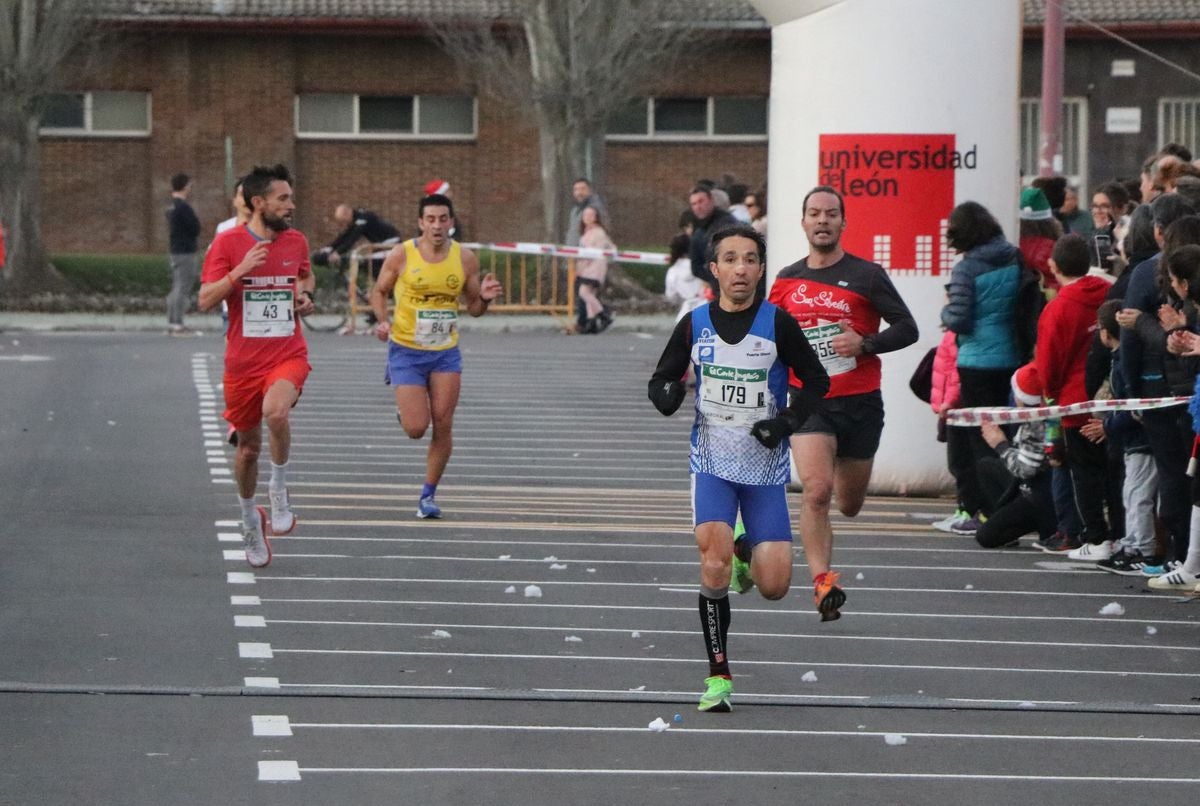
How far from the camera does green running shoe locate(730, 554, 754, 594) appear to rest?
9.27 metres

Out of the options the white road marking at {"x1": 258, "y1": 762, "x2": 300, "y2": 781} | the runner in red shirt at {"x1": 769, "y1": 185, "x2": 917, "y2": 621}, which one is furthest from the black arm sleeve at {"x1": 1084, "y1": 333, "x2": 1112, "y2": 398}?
the white road marking at {"x1": 258, "y1": 762, "x2": 300, "y2": 781}

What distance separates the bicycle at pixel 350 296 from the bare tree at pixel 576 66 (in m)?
4.04

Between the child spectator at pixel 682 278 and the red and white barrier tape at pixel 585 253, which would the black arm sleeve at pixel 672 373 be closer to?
the child spectator at pixel 682 278

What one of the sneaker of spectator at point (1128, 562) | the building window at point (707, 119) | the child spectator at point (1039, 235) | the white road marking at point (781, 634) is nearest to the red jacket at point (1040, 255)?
the child spectator at point (1039, 235)

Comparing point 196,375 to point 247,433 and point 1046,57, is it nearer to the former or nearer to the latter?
point 1046,57

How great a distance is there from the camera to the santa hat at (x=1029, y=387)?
1222 centimetres

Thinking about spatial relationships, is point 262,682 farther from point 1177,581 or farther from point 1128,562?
point 1128,562

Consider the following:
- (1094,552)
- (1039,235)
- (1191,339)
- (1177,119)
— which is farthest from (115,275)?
(1191,339)

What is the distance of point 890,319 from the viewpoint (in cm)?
1002

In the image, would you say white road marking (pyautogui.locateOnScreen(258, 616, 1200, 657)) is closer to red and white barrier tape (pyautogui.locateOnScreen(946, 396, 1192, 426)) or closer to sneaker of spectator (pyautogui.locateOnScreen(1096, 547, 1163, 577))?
red and white barrier tape (pyautogui.locateOnScreen(946, 396, 1192, 426))

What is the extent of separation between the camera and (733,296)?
27.2 ft

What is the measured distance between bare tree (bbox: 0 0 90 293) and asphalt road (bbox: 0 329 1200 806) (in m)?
17.7

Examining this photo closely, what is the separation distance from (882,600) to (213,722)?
4.01 meters

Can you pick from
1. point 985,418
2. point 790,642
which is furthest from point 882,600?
point 985,418
